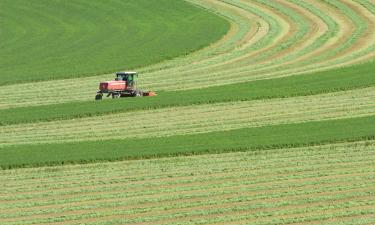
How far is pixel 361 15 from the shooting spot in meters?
81.3

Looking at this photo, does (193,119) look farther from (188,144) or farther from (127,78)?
(127,78)

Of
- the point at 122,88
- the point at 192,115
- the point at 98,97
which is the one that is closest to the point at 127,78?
the point at 122,88

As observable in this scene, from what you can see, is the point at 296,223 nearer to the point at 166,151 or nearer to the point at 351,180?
the point at 351,180

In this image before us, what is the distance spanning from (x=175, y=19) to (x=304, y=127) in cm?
3724

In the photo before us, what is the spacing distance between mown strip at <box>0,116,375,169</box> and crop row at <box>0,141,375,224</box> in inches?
32.1

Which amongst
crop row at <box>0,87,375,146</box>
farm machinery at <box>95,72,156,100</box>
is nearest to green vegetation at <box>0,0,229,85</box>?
farm machinery at <box>95,72,156,100</box>

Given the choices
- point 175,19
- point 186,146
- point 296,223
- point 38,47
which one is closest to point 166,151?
point 186,146

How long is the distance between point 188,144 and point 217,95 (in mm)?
11199

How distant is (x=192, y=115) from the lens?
50938 mm

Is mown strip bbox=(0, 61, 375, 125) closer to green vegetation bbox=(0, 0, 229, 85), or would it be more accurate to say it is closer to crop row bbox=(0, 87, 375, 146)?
crop row bbox=(0, 87, 375, 146)

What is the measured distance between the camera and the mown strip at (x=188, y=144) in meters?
41.6

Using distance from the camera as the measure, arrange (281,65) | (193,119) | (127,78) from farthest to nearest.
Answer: (281,65) → (127,78) → (193,119)

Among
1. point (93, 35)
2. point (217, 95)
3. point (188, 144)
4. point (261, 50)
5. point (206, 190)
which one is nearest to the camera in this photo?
point (206, 190)

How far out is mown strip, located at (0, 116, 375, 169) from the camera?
41594mm
